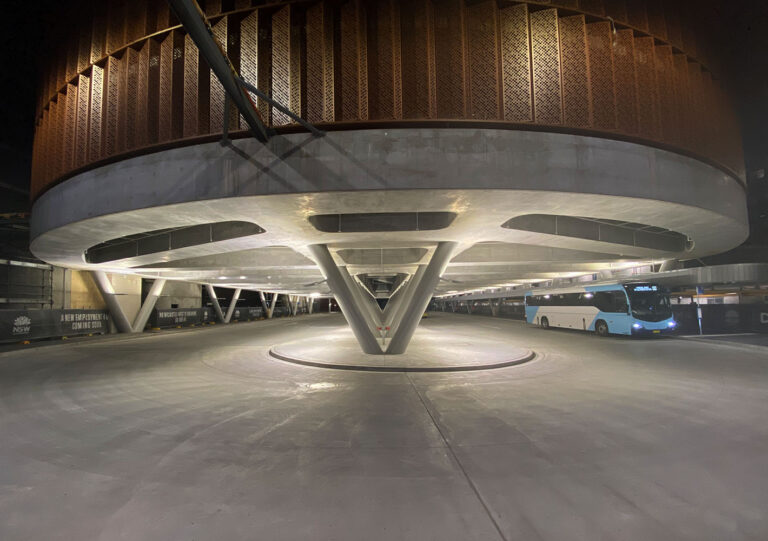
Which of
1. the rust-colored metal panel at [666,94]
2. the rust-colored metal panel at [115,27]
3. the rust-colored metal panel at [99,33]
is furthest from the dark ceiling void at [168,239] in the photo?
the rust-colored metal panel at [666,94]

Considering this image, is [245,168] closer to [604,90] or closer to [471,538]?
[471,538]

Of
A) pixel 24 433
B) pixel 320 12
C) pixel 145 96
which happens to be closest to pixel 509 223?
pixel 320 12

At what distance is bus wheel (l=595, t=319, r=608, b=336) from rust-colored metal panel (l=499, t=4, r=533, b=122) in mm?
18004

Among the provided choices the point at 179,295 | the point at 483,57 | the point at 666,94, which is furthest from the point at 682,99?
the point at 179,295

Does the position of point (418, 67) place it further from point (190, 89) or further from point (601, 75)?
point (190, 89)

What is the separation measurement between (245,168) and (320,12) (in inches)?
166

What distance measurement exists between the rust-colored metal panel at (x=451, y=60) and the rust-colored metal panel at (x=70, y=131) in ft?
35.7

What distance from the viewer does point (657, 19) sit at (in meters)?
9.53

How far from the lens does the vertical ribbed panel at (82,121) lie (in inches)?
410

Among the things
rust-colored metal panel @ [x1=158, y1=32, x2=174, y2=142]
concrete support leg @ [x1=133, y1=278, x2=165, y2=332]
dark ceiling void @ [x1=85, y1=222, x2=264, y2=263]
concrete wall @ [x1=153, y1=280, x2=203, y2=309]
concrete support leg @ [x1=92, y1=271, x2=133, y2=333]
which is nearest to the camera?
rust-colored metal panel @ [x1=158, y1=32, x2=174, y2=142]

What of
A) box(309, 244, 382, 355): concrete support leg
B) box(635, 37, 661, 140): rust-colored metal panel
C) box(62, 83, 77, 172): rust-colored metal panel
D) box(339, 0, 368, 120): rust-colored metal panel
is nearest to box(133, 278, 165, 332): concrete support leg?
box(62, 83, 77, 172): rust-colored metal panel

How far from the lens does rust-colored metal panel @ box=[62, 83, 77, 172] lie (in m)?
10.8

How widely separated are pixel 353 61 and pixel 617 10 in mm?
6791

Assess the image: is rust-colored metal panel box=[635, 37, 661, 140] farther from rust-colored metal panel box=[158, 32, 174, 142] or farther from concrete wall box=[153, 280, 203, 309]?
concrete wall box=[153, 280, 203, 309]
